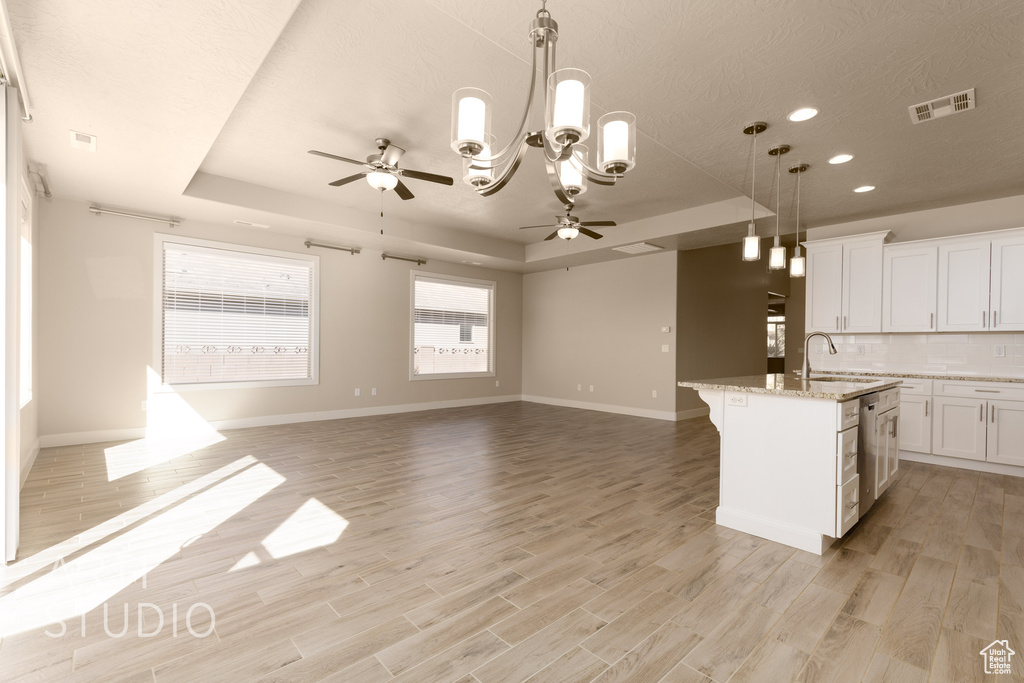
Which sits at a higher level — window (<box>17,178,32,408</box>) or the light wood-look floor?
window (<box>17,178,32,408</box>)

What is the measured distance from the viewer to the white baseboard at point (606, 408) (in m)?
7.30

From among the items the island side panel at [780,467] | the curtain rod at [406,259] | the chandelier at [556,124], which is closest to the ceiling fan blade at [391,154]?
the chandelier at [556,124]

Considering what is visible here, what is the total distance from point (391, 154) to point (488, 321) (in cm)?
518

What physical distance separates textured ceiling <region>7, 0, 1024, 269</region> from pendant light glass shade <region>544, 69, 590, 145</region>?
89cm

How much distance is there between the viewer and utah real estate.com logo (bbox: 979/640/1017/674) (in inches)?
65.0

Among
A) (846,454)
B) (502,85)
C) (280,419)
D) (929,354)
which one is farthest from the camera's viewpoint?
(280,419)

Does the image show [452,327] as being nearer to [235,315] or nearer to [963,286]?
[235,315]

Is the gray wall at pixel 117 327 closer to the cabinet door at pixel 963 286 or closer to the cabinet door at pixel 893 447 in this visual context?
the cabinet door at pixel 893 447

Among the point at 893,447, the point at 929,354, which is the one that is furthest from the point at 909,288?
the point at 893,447

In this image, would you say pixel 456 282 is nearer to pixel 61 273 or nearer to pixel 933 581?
pixel 61 273

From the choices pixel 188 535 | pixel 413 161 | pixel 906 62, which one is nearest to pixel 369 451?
pixel 188 535

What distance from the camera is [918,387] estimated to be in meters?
4.82

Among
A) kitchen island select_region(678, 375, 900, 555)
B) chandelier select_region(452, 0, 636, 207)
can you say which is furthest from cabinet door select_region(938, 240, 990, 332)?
chandelier select_region(452, 0, 636, 207)

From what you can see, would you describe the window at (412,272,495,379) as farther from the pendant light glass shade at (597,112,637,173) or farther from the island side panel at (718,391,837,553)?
the pendant light glass shade at (597,112,637,173)
